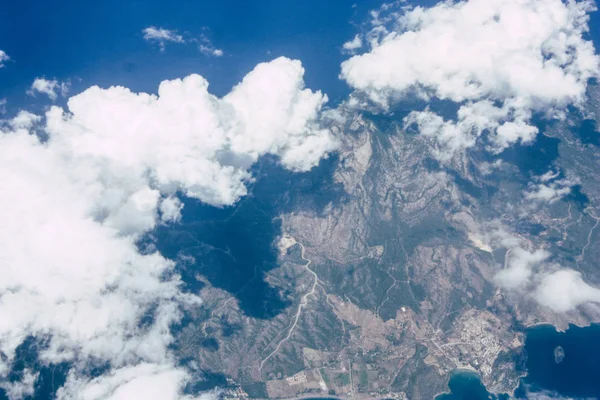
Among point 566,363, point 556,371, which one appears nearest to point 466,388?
point 556,371

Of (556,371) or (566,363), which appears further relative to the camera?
(566,363)

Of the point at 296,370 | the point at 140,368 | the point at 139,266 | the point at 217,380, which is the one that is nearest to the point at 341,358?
the point at 296,370

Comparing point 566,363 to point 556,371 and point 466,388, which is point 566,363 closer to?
point 556,371

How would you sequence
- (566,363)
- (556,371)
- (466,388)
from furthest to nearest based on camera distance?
(566,363) < (556,371) < (466,388)

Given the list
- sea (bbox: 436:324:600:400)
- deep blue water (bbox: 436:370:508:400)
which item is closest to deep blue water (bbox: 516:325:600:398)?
sea (bbox: 436:324:600:400)

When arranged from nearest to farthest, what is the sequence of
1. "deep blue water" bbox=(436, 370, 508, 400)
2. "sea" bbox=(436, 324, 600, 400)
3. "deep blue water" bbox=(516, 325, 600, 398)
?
"sea" bbox=(436, 324, 600, 400) → "deep blue water" bbox=(436, 370, 508, 400) → "deep blue water" bbox=(516, 325, 600, 398)

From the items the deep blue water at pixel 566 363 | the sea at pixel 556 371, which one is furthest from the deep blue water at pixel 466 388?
the deep blue water at pixel 566 363

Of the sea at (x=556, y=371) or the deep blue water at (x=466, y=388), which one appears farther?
the deep blue water at (x=466, y=388)

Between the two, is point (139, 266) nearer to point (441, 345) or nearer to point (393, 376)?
point (393, 376)

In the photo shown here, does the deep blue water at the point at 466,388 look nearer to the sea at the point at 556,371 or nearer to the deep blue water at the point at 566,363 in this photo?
the sea at the point at 556,371

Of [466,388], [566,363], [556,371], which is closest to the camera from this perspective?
[466,388]

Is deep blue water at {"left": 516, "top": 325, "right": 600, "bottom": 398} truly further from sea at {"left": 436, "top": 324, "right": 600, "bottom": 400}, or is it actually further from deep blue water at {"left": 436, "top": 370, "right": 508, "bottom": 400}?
deep blue water at {"left": 436, "top": 370, "right": 508, "bottom": 400}
